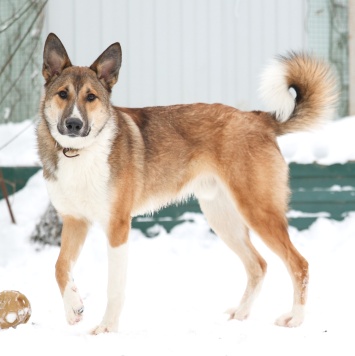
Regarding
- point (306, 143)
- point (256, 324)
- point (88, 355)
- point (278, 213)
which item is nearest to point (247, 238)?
point (278, 213)

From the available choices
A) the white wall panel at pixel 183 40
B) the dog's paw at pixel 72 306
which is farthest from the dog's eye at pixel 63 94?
the white wall panel at pixel 183 40

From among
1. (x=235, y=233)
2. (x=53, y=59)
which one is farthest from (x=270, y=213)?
(x=53, y=59)

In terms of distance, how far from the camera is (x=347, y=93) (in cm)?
641

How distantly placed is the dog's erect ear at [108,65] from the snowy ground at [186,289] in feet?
4.08

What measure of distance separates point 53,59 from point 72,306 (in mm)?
1217

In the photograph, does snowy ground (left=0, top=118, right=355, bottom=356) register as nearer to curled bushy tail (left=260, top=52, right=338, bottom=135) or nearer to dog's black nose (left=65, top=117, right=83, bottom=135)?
dog's black nose (left=65, top=117, right=83, bottom=135)

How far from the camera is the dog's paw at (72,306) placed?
3635 mm

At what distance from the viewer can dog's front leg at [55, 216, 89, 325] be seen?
12.0 feet

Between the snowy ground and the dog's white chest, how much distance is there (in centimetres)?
58

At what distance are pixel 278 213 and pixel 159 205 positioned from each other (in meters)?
0.64

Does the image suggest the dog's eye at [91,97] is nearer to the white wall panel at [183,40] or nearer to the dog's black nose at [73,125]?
the dog's black nose at [73,125]

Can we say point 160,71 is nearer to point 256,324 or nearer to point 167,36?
point 167,36

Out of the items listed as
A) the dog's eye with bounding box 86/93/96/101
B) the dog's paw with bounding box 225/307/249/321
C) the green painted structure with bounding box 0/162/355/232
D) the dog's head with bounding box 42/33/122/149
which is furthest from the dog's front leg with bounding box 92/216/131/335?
the green painted structure with bounding box 0/162/355/232

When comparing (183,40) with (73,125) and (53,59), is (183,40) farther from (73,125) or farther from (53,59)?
(73,125)
